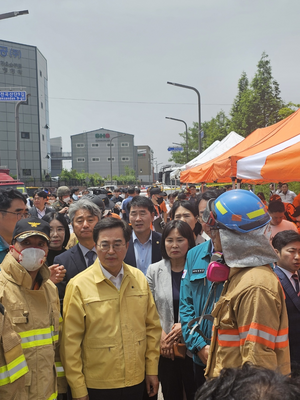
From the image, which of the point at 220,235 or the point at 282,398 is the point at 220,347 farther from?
the point at 282,398

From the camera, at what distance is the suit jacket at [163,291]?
11.1 feet

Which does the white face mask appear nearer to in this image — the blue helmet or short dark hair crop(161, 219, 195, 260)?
the blue helmet

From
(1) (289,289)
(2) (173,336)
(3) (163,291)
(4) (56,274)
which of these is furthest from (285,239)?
(4) (56,274)

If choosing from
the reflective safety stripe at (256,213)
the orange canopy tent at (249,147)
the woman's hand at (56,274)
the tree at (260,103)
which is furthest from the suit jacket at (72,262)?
the tree at (260,103)

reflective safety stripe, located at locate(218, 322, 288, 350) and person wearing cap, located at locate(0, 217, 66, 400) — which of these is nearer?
reflective safety stripe, located at locate(218, 322, 288, 350)

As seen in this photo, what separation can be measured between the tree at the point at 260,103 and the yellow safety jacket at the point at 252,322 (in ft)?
93.0

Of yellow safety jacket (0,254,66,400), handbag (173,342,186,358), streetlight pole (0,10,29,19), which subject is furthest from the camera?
streetlight pole (0,10,29,19)

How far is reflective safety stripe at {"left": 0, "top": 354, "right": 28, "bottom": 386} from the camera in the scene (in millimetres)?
2035

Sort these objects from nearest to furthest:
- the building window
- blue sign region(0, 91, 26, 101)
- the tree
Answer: blue sign region(0, 91, 26, 101) < the tree < the building window

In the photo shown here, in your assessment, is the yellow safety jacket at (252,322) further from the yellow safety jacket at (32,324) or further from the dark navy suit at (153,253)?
the dark navy suit at (153,253)

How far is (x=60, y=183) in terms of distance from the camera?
160 feet

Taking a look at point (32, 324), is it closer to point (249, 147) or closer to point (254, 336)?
point (254, 336)

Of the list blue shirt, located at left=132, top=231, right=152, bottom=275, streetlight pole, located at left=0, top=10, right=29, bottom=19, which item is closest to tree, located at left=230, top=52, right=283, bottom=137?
streetlight pole, located at left=0, top=10, right=29, bottom=19

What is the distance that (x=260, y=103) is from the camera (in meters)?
28.8
